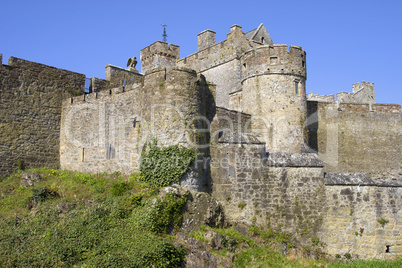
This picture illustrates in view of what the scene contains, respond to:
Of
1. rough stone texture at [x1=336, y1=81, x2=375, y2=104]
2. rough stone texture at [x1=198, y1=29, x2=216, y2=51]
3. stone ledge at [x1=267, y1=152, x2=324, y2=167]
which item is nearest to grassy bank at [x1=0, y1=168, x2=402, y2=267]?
stone ledge at [x1=267, y1=152, x2=324, y2=167]

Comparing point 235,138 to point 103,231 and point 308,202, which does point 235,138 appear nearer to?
point 308,202

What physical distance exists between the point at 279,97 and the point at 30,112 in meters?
12.6

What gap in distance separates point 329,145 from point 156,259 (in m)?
14.8

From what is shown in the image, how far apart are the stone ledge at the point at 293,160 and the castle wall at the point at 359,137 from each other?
5.77m

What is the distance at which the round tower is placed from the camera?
19609mm

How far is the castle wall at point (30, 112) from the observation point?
64.2 feet

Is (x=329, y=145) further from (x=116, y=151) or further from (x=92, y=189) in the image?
(x=92, y=189)

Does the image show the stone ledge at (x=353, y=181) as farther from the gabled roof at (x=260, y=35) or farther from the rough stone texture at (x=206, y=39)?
the rough stone texture at (x=206, y=39)

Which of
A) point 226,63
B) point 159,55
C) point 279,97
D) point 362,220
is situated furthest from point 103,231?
point 159,55

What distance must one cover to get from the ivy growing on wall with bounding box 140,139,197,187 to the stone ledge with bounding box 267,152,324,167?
3.75 meters

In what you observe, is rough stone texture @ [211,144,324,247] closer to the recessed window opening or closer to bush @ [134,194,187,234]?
bush @ [134,194,187,234]

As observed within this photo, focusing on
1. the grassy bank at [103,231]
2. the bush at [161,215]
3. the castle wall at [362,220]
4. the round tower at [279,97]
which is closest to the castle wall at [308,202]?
the castle wall at [362,220]

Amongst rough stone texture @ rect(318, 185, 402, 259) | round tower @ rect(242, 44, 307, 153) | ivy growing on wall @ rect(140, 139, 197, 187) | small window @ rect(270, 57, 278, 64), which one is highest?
small window @ rect(270, 57, 278, 64)

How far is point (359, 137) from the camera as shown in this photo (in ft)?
80.6
